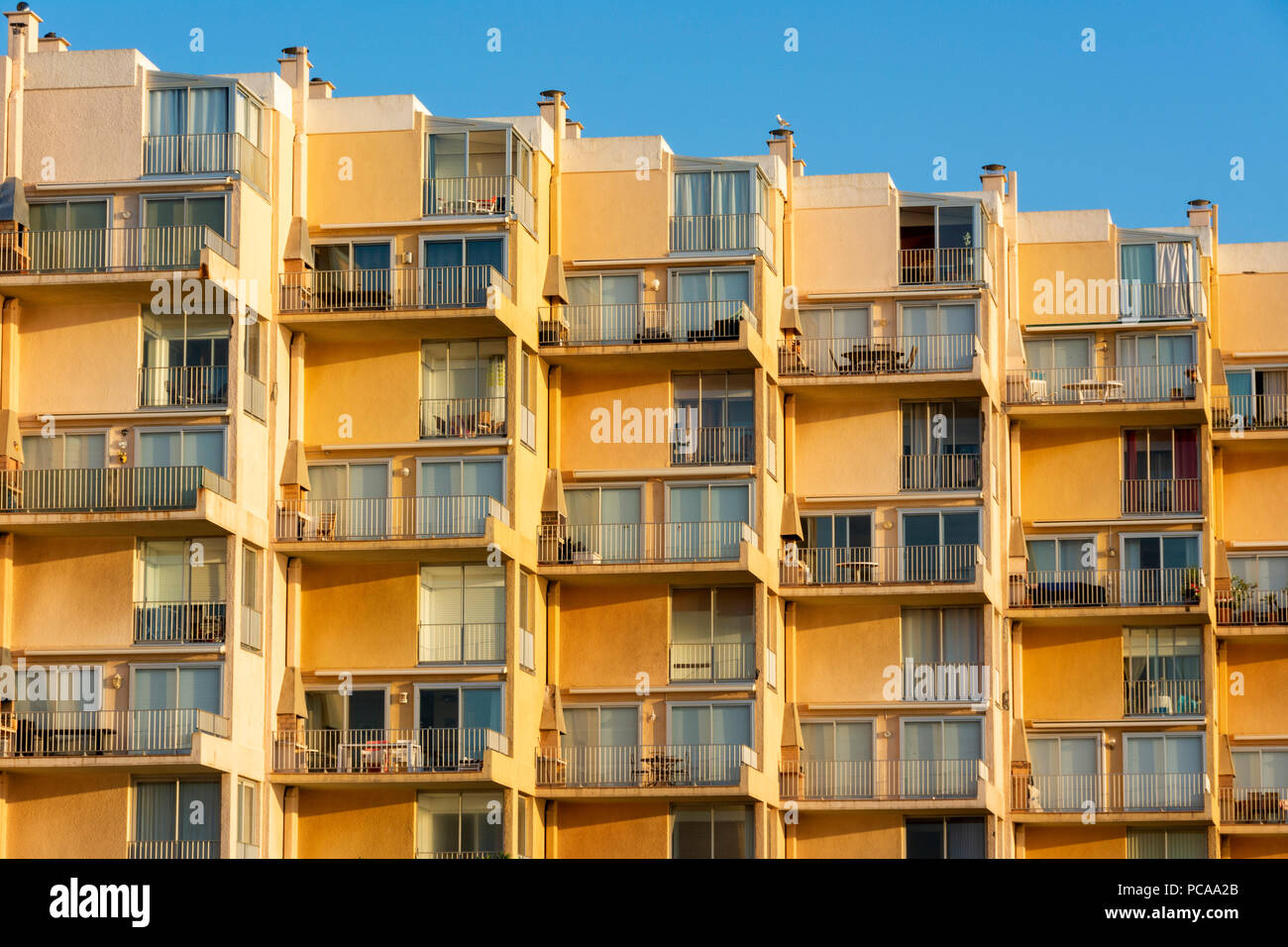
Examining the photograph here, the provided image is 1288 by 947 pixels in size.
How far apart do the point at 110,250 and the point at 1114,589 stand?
28.7 metres

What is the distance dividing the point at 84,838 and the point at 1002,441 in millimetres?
27617

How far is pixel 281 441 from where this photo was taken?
59.4 metres

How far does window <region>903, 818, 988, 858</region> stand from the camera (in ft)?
206

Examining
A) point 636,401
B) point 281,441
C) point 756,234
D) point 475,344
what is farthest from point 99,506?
point 756,234

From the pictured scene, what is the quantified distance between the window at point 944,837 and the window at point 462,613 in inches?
490

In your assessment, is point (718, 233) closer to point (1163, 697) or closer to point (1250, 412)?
point (1250, 412)

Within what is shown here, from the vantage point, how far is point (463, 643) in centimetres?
5897

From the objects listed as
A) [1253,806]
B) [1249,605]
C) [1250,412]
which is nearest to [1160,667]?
[1249,605]

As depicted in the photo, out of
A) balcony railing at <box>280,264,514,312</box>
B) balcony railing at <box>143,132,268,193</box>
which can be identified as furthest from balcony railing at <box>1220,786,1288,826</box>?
balcony railing at <box>143,132,268,193</box>

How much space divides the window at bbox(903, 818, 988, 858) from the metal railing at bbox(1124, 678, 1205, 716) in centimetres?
677
